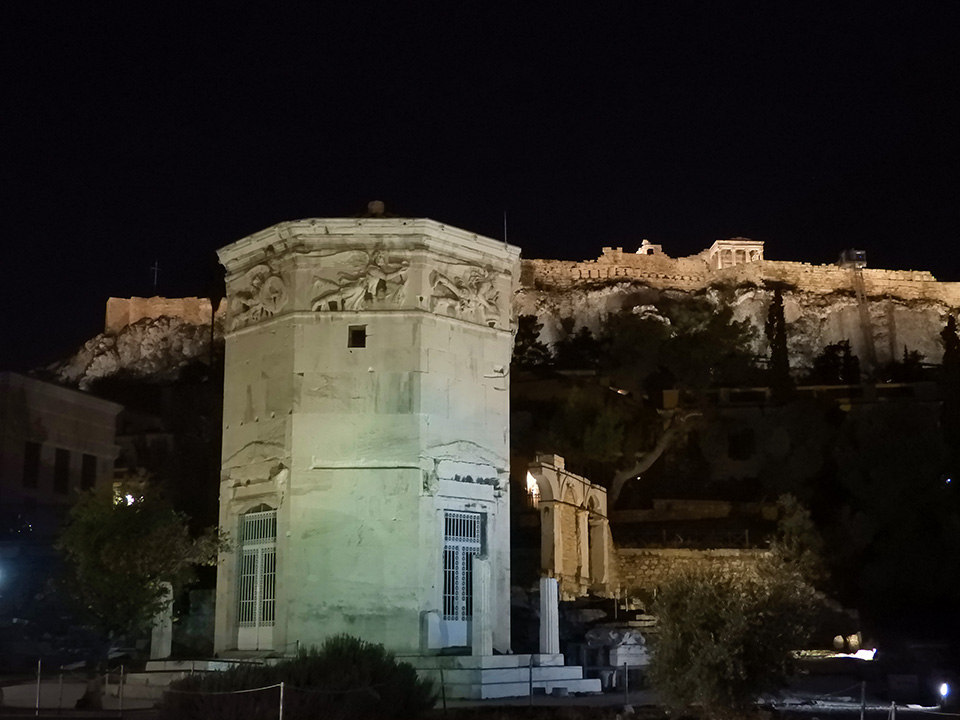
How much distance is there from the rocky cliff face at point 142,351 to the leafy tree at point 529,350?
19145 millimetres

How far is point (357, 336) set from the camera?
15.5m

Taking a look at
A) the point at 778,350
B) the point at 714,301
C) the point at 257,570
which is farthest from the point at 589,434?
the point at 714,301

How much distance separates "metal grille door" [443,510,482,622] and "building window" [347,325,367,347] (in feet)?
8.41

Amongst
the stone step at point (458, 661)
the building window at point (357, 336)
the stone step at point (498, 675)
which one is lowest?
the stone step at point (498, 675)

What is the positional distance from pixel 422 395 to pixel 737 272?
65276mm

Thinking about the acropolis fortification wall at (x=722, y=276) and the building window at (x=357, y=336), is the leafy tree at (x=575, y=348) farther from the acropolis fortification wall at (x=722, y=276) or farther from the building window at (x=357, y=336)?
the building window at (x=357, y=336)

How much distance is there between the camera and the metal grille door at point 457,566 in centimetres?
1520

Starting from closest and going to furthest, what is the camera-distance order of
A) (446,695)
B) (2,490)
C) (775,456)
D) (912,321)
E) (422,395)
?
(446,695) → (422,395) → (2,490) → (775,456) → (912,321)

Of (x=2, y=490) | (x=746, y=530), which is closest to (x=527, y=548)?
(x=746, y=530)

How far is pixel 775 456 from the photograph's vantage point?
142 ft

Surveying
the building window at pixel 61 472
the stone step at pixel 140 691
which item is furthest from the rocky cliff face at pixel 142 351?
the stone step at pixel 140 691

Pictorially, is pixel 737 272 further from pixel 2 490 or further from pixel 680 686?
pixel 680 686

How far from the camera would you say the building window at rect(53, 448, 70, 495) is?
36.7 metres

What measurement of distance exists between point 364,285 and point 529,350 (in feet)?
158
